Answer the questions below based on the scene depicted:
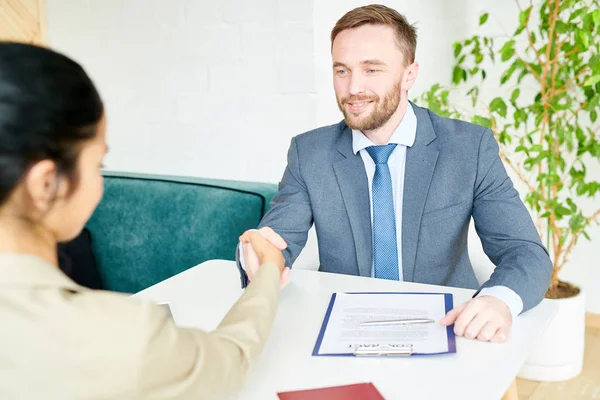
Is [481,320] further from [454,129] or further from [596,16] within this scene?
[596,16]

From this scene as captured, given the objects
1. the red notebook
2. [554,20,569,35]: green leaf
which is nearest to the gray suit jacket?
the red notebook

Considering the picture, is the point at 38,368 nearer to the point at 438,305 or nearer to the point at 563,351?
the point at 438,305

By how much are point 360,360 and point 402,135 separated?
2.95ft

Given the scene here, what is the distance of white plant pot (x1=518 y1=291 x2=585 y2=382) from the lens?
2652mm

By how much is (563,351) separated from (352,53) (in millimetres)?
1587

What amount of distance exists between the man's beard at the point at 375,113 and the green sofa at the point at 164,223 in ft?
1.40

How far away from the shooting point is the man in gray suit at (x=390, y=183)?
1810 mm

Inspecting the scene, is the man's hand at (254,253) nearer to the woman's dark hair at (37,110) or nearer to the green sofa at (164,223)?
the green sofa at (164,223)

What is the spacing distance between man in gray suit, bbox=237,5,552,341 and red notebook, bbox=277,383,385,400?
2.45 ft

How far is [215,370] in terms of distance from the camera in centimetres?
87

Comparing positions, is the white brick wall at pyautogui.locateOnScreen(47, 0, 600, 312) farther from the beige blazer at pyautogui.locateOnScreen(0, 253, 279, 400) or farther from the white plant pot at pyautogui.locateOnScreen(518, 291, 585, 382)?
the beige blazer at pyautogui.locateOnScreen(0, 253, 279, 400)

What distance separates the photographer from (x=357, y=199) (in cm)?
188

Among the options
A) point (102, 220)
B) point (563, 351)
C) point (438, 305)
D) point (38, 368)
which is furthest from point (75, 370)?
point (563, 351)

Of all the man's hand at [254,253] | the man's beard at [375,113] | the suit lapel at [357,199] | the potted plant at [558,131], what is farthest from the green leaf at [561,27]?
the man's hand at [254,253]
